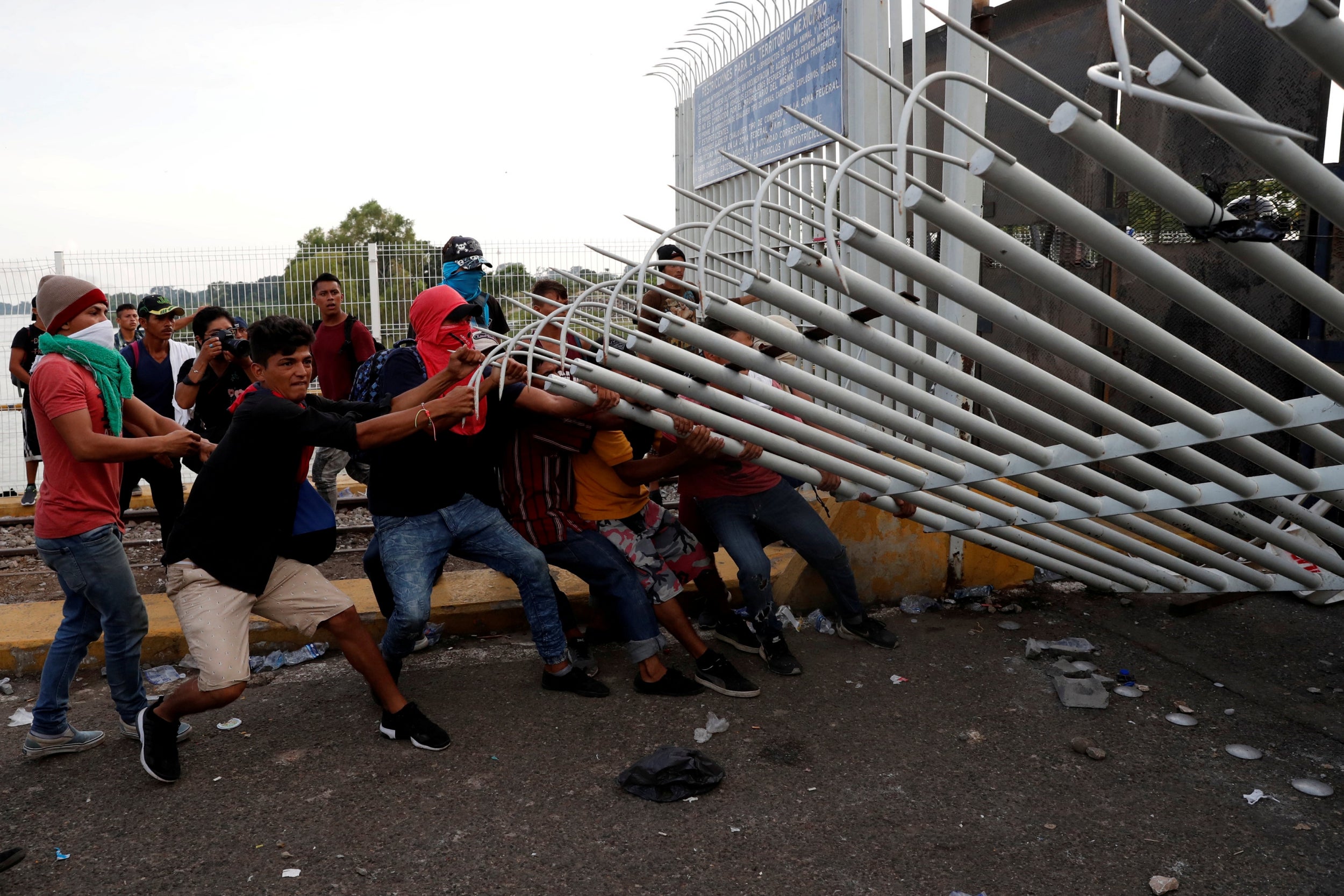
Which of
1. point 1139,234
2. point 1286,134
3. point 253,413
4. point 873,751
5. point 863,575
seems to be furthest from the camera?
point 1139,234

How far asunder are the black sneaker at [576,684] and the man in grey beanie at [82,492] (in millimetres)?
1527

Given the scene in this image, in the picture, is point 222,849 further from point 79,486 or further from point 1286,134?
point 1286,134

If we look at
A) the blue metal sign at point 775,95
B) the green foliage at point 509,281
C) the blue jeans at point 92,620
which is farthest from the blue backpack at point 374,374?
the green foliage at point 509,281

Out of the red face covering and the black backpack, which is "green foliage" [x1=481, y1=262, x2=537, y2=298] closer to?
the black backpack

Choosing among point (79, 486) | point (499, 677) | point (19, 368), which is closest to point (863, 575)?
point (499, 677)

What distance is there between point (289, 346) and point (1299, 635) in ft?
15.9

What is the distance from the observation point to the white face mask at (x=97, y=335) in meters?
3.60

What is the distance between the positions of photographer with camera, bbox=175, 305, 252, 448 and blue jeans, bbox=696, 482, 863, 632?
285 cm

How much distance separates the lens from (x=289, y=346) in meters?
3.48

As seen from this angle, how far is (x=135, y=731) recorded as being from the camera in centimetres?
396

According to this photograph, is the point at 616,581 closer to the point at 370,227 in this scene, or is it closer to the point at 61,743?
the point at 61,743

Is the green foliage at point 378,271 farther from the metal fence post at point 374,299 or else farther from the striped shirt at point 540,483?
the striped shirt at point 540,483

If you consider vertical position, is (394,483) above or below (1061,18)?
below

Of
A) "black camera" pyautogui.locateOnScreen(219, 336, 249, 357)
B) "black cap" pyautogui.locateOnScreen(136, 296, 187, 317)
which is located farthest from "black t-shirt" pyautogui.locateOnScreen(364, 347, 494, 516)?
"black cap" pyautogui.locateOnScreen(136, 296, 187, 317)
